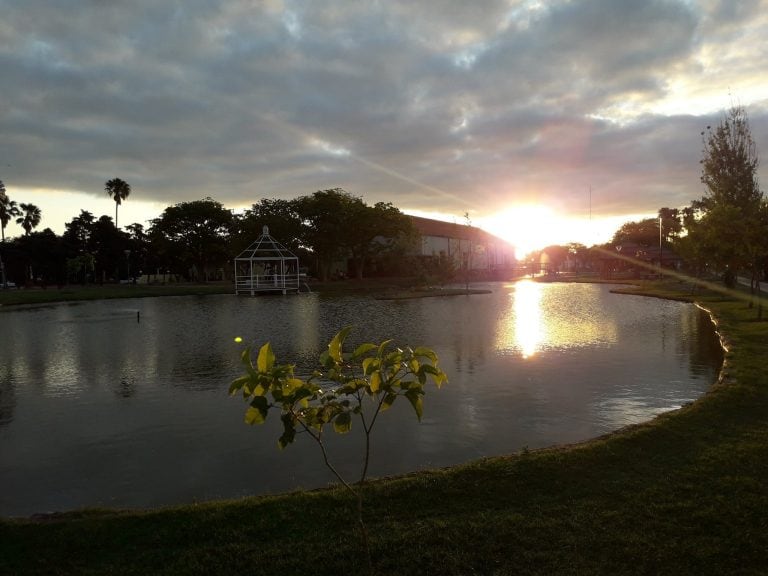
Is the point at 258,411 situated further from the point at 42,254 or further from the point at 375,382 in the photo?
the point at 42,254

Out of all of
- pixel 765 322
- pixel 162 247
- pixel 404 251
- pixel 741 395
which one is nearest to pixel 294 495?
pixel 741 395

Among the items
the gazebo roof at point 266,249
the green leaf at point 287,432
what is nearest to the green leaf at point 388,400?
the green leaf at point 287,432

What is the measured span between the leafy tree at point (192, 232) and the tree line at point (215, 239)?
13 centimetres

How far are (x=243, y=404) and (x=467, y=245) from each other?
95.4 m

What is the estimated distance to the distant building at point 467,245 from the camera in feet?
287

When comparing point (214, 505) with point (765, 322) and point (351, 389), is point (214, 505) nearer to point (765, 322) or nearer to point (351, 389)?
point (351, 389)

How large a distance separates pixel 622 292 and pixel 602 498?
40415 mm

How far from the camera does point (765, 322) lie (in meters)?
19.7

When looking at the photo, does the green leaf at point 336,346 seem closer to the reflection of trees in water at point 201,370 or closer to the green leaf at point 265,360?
the green leaf at point 265,360

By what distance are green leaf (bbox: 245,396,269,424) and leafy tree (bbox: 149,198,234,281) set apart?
73.0 metres

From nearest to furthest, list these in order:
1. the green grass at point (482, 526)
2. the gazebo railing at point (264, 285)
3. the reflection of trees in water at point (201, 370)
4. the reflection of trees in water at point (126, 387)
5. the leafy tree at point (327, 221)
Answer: the green grass at point (482, 526), the reflection of trees in water at point (126, 387), the reflection of trees in water at point (201, 370), the gazebo railing at point (264, 285), the leafy tree at point (327, 221)

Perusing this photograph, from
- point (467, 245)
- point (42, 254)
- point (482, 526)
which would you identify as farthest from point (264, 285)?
point (467, 245)

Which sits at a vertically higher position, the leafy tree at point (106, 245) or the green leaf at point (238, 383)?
the leafy tree at point (106, 245)

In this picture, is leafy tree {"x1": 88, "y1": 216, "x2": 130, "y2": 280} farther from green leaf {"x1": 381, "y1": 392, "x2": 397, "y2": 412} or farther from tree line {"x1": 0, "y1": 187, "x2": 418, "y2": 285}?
green leaf {"x1": 381, "y1": 392, "x2": 397, "y2": 412}
